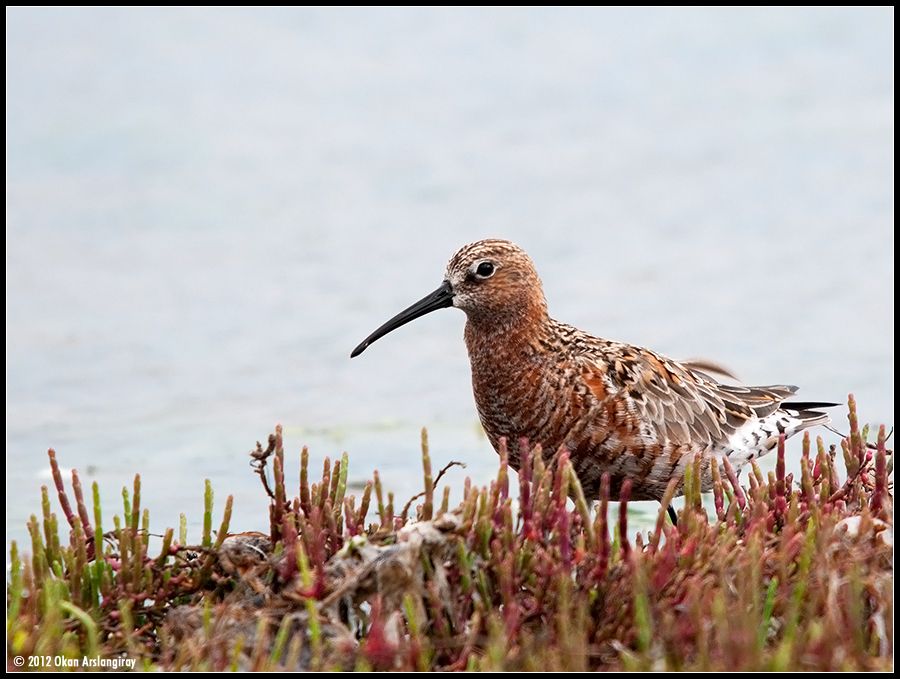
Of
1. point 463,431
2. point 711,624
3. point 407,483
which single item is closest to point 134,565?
point 711,624

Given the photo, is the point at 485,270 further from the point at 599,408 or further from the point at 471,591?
the point at 471,591

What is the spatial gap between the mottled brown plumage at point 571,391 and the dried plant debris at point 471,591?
1.77 m

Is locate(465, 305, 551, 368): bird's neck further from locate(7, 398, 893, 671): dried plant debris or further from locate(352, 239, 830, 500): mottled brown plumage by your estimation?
locate(7, 398, 893, 671): dried plant debris

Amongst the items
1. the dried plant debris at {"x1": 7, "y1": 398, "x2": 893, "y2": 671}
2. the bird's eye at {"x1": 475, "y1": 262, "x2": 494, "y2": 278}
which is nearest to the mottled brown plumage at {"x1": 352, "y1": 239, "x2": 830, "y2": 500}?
the bird's eye at {"x1": 475, "y1": 262, "x2": 494, "y2": 278}

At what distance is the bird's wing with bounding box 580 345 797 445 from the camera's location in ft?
24.5

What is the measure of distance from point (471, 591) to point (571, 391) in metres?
2.66

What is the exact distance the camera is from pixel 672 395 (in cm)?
773

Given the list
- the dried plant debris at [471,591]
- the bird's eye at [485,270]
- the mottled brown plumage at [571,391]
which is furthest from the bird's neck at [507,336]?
the dried plant debris at [471,591]

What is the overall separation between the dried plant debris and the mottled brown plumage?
177 centimetres

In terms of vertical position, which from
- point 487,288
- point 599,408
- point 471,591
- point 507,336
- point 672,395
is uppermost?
point 487,288

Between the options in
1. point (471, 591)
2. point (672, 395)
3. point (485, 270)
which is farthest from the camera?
point (672, 395)

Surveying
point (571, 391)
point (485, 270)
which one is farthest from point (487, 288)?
point (571, 391)

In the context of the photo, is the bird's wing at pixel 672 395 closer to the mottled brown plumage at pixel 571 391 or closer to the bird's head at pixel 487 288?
the mottled brown plumage at pixel 571 391

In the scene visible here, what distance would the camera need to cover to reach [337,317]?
12203 millimetres
